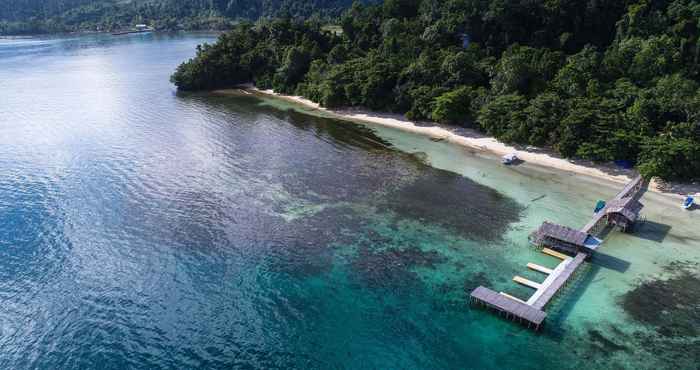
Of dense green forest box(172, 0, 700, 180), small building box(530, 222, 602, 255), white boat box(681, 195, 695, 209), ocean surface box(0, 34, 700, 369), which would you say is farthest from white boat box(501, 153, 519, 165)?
small building box(530, 222, 602, 255)

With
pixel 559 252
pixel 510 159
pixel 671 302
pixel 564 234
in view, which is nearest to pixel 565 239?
pixel 564 234

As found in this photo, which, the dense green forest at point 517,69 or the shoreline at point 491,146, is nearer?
the shoreline at point 491,146

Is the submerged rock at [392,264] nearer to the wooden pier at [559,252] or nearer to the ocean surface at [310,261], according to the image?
the ocean surface at [310,261]

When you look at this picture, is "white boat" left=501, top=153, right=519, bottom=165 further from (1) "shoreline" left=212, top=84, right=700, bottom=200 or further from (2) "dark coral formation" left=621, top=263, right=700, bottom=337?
(2) "dark coral formation" left=621, top=263, right=700, bottom=337

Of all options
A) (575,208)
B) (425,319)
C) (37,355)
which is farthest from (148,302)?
(575,208)

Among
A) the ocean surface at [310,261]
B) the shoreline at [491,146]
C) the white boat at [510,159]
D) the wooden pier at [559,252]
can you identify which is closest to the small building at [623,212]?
the wooden pier at [559,252]

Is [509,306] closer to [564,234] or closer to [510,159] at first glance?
[564,234]
